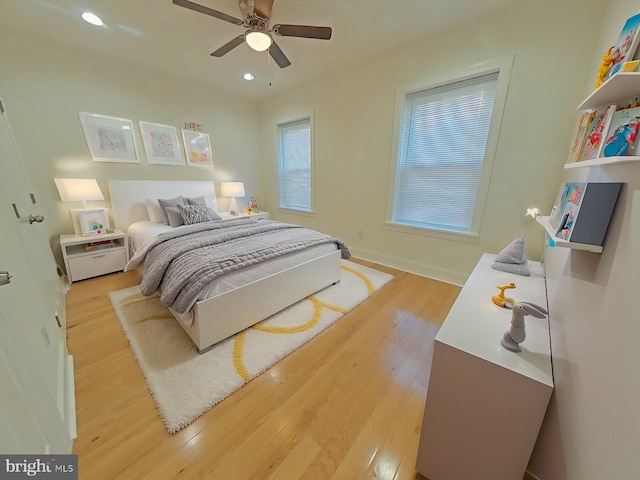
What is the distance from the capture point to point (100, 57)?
2.73 metres

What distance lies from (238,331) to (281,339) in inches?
13.3

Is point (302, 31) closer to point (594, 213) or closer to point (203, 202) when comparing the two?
point (594, 213)

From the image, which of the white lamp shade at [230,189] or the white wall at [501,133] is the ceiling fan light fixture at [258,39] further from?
the white lamp shade at [230,189]

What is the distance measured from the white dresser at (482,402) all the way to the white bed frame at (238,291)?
1.29m

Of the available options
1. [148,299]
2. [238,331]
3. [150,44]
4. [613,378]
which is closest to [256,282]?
[238,331]

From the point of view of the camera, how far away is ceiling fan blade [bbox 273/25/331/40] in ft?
5.81

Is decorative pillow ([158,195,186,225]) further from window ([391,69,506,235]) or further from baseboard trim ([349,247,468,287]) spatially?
window ([391,69,506,235])

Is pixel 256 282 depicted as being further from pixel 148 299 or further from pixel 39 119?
pixel 39 119

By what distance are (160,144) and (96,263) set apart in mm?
1770

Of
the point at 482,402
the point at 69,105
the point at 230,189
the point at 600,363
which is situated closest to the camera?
the point at 600,363

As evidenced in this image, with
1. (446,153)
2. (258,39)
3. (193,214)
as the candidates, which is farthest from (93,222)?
(446,153)

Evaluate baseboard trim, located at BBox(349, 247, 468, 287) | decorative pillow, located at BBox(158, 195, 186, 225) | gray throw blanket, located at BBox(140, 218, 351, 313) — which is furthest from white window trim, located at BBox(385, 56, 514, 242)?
decorative pillow, located at BBox(158, 195, 186, 225)

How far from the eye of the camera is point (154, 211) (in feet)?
10.2

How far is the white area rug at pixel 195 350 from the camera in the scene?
1300 millimetres
